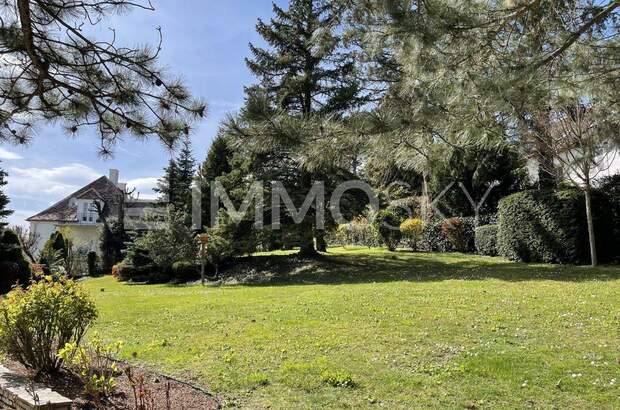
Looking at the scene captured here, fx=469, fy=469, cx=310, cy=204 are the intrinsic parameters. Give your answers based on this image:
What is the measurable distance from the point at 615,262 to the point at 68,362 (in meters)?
15.1

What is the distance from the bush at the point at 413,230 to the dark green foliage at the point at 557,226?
20.2 ft

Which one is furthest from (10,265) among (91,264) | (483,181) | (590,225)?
(483,181)

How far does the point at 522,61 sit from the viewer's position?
5.12m

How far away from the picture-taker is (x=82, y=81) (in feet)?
14.7

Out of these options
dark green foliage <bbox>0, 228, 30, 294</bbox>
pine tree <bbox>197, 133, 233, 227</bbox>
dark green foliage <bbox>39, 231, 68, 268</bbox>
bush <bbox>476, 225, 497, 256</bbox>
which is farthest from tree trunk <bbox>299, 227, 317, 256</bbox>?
dark green foliage <bbox>39, 231, 68, 268</bbox>

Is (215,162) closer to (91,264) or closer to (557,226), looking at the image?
(91,264)

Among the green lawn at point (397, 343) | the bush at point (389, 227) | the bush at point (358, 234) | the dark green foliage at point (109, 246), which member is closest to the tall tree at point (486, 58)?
the green lawn at point (397, 343)

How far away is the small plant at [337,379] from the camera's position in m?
4.67

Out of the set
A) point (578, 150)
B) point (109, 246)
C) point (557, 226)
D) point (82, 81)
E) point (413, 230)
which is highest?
point (578, 150)

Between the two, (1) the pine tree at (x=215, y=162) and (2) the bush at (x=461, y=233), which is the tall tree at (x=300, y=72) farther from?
(2) the bush at (x=461, y=233)

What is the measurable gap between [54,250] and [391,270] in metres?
17.9

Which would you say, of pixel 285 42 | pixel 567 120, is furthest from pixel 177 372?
pixel 285 42

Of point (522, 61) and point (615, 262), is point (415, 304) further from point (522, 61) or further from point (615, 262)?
point (615, 262)

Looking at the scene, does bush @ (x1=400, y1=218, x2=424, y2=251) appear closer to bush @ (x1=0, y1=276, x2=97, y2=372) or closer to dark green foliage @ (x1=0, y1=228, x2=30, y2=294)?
dark green foliage @ (x1=0, y1=228, x2=30, y2=294)
